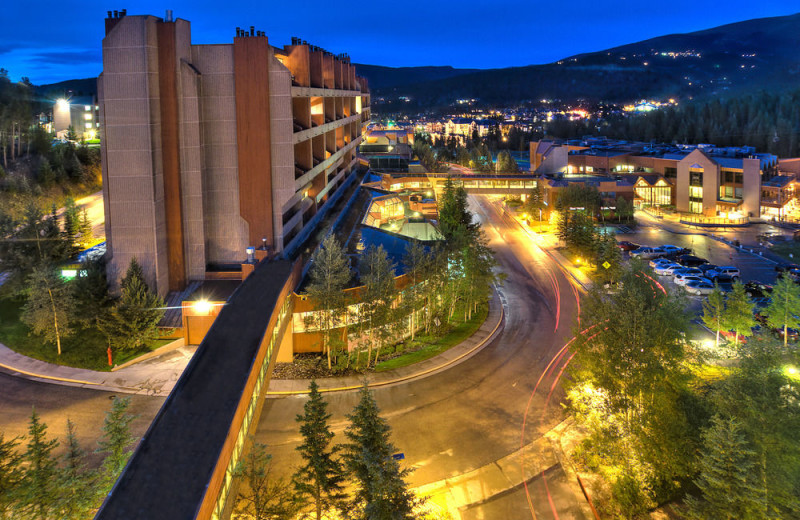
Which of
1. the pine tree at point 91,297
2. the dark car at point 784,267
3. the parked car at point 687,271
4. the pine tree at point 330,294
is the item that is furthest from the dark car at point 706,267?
the pine tree at point 91,297

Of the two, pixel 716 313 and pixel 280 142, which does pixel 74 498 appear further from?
pixel 716 313

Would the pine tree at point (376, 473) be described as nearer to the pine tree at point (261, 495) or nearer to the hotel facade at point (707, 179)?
the pine tree at point (261, 495)

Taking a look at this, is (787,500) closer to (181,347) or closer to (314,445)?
(314,445)

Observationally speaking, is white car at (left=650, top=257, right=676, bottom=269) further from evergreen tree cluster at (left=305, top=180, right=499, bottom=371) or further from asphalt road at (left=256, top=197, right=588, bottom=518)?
evergreen tree cluster at (left=305, top=180, right=499, bottom=371)

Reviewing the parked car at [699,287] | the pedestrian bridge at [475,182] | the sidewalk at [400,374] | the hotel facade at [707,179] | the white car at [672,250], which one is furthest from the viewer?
the hotel facade at [707,179]

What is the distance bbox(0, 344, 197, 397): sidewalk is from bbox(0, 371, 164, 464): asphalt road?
50 cm

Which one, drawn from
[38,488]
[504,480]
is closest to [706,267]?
[504,480]

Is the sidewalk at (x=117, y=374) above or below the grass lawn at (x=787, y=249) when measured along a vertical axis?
below

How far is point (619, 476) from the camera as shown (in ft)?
55.9

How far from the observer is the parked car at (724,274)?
4359 cm

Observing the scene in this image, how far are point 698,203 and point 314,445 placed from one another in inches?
3229

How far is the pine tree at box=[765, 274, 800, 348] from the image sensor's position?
26562 mm

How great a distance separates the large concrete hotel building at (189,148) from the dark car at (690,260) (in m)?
37.6

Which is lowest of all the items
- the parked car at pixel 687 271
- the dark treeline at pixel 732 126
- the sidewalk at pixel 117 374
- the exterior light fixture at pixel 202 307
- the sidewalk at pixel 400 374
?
the sidewalk at pixel 400 374
